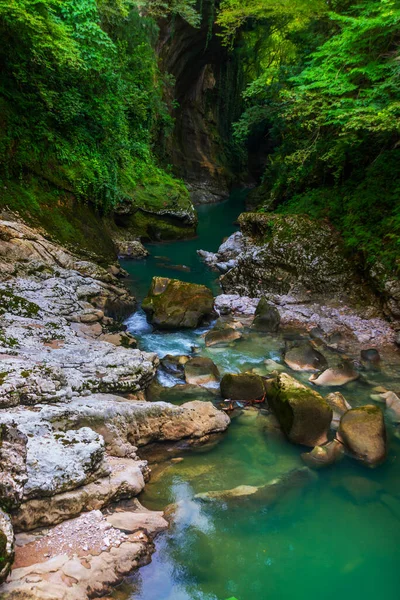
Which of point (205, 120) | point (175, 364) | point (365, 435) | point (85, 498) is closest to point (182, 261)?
point (175, 364)

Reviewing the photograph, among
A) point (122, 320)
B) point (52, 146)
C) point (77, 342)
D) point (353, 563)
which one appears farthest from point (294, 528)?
point (52, 146)

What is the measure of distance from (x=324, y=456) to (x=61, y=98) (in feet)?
32.8

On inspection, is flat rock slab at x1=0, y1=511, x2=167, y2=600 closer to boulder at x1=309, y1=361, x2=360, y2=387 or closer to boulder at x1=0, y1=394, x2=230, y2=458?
boulder at x1=0, y1=394, x2=230, y2=458

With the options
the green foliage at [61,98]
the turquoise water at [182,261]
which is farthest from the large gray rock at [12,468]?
the green foliage at [61,98]

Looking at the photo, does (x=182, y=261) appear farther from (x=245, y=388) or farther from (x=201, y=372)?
(x=245, y=388)

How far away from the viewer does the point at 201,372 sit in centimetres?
666

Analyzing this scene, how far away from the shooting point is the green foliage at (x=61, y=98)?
8.48m

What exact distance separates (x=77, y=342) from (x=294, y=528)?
3.94 m

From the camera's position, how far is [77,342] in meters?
6.29

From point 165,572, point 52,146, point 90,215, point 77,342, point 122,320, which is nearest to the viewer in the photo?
point 165,572

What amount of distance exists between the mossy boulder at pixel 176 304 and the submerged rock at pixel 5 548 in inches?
228

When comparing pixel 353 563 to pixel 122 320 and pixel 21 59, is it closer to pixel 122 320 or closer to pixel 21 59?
pixel 122 320

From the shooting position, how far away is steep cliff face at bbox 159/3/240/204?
84.3ft

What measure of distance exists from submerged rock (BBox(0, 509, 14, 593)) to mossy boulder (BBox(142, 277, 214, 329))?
228 inches
